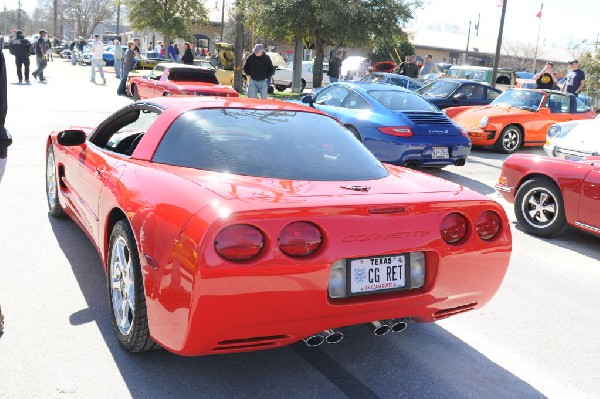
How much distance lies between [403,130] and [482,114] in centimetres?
441

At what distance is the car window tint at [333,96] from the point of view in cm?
1044

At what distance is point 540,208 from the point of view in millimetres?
6492

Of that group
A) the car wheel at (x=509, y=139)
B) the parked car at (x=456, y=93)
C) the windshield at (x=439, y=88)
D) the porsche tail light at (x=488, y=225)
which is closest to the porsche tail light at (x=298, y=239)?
the porsche tail light at (x=488, y=225)

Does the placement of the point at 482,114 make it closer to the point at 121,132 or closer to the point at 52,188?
the point at 52,188

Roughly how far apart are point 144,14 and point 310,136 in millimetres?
36498

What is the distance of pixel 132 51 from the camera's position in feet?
69.4

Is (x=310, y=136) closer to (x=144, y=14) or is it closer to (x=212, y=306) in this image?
(x=212, y=306)

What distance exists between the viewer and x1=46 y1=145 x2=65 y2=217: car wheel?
18.3ft

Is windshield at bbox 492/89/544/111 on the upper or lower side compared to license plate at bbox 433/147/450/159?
upper

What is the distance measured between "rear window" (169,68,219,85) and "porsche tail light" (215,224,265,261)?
13314mm

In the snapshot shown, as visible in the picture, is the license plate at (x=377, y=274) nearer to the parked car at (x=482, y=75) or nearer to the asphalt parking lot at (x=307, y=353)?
the asphalt parking lot at (x=307, y=353)

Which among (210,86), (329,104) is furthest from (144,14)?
(329,104)

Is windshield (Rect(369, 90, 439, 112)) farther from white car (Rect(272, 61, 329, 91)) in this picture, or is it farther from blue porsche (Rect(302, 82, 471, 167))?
white car (Rect(272, 61, 329, 91))

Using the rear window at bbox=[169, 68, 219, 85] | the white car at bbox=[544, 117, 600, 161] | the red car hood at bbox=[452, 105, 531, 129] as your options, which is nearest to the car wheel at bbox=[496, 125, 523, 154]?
the red car hood at bbox=[452, 105, 531, 129]
